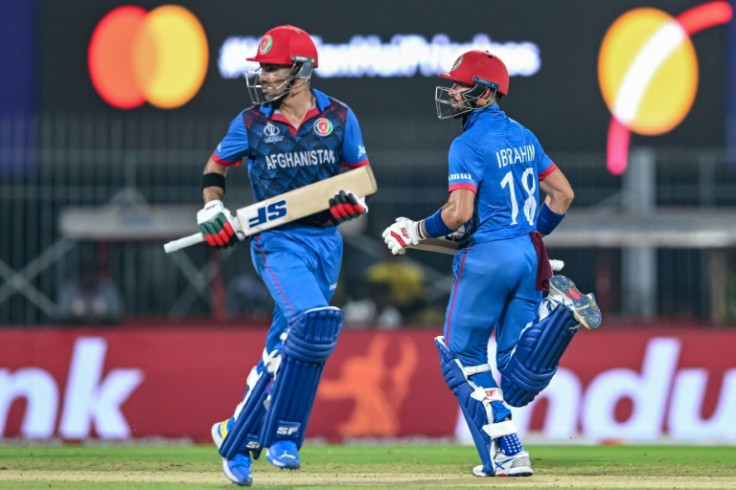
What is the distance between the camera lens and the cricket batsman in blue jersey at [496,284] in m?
8.29

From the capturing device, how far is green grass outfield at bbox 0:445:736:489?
8164mm

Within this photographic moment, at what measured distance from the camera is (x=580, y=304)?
27.4ft

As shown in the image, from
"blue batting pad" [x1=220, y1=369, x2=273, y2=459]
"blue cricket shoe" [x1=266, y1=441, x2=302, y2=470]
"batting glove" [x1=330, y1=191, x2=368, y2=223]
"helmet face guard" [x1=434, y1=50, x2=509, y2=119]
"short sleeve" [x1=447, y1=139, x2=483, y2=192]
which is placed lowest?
"blue cricket shoe" [x1=266, y1=441, x2=302, y2=470]

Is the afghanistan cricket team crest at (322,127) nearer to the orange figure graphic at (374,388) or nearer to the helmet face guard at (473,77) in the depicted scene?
the helmet face guard at (473,77)

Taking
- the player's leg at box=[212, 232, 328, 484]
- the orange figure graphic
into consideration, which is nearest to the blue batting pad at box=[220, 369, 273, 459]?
the player's leg at box=[212, 232, 328, 484]

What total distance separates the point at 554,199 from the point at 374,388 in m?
3.93

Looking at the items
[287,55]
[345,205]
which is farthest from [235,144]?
[345,205]

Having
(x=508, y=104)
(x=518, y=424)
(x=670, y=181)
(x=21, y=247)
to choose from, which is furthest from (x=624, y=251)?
(x=21, y=247)

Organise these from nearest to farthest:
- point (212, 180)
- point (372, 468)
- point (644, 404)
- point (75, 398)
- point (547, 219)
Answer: point (212, 180) → point (547, 219) → point (372, 468) → point (644, 404) → point (75, 398)

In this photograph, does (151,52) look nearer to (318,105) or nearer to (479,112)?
(318,105)

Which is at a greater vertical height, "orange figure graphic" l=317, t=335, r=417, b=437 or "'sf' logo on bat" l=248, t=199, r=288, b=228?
"'sf' logo on bat" l=248, t=199, r=288, b=228

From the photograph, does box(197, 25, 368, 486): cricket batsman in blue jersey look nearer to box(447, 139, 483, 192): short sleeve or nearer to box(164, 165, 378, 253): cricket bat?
box(164, 165, 378, 253): cricket bat

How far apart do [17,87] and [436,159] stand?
454 cm

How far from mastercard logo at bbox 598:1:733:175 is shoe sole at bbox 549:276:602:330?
28.0 ft
